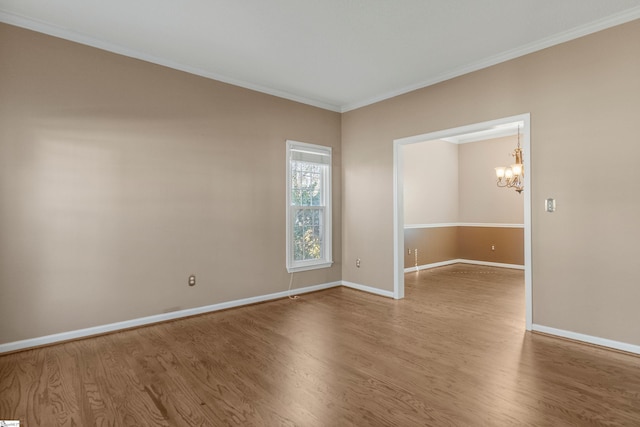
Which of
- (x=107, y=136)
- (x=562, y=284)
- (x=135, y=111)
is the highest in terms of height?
(x=135, y=111)

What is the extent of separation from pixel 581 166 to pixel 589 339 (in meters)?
1.59

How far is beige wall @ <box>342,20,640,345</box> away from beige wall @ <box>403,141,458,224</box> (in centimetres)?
292

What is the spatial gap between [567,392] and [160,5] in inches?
165

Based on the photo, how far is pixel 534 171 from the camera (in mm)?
3326

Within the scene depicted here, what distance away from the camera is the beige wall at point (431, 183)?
6742 millimetres

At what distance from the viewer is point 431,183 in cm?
718

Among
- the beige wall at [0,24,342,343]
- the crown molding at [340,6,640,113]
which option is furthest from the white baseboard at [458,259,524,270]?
the beige wall at [0,24,342,343]

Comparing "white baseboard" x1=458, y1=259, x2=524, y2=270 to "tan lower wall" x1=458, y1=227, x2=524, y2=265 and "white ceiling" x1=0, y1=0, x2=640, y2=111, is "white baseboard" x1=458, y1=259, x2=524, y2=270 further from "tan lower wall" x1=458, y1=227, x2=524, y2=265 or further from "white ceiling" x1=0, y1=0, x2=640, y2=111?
"white ceiling" x1=0, y1=0, x2=640, y2=111

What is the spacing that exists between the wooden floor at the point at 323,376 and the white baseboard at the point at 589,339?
98 millimetres

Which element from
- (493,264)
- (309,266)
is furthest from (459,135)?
(493,264)

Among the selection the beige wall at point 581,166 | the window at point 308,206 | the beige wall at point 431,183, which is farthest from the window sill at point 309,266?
the beige wall at point 581,166

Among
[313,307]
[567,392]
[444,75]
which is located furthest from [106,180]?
[567,392]

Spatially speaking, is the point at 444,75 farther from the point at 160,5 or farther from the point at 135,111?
the point at 135,111

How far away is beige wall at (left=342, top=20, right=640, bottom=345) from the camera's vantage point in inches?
111
